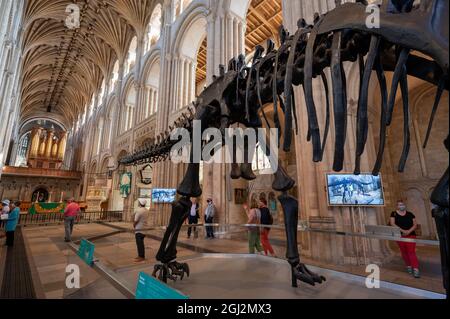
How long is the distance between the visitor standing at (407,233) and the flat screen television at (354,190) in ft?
1.11

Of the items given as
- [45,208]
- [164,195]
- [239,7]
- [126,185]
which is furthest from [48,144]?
[239,7]

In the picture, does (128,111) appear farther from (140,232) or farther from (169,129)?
(140,232)

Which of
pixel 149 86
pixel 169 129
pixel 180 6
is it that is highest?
pixel 180 6

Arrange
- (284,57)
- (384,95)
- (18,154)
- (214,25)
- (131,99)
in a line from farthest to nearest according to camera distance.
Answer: (18,154)
(131,99)
(214,25)
(284,57)
(384,95)

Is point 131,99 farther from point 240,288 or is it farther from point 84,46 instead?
point 240,288

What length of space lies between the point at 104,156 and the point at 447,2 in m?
23.2

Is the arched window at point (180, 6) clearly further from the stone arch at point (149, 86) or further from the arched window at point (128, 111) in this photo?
the arched window at point (128, 111)

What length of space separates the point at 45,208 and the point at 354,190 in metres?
17.9

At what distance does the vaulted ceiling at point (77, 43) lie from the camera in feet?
58.6

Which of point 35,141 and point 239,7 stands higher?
point 35,141

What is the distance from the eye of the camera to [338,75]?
150cm

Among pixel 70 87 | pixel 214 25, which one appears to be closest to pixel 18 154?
pixel 70 87

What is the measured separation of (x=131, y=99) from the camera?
19.1m

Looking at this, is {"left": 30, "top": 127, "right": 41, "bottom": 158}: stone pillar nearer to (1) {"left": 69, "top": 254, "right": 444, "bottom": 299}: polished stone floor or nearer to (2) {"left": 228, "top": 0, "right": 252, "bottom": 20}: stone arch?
(2) {"left": 228, "top": 0, "right": 252, "bottom": 20}: stone arch
